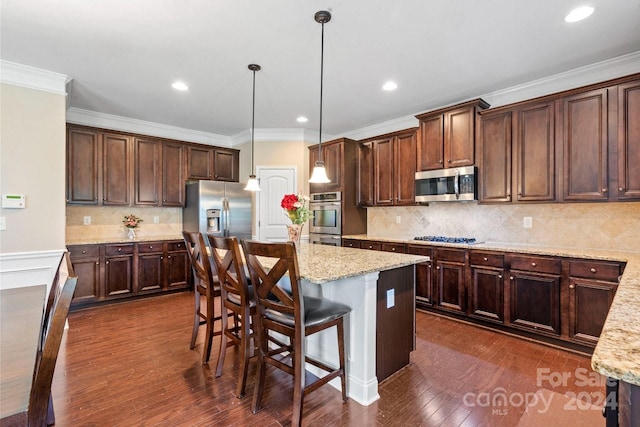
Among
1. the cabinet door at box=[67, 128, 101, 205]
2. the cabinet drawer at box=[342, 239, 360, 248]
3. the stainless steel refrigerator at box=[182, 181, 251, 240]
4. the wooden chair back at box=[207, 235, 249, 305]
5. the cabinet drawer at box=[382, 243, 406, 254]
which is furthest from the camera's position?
the stainless steel refrigerator at box=[182, 181, 251, 240]

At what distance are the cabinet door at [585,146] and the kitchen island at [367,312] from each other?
1.83 meters

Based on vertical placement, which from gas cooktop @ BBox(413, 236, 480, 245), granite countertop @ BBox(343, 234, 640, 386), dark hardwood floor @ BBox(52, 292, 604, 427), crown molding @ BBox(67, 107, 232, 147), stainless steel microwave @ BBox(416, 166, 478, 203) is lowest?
dark hardwood floor @ BBox(52, 292, 604, 427)

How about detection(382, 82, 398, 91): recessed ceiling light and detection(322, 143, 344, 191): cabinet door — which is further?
detection(322, 143, 344, 191): cabinet door

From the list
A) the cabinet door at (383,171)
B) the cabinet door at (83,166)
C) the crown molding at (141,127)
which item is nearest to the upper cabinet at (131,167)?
the cabinet door at (83,166)

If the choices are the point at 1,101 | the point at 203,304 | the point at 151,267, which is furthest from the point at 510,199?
the point at 1,101

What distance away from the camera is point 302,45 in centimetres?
273

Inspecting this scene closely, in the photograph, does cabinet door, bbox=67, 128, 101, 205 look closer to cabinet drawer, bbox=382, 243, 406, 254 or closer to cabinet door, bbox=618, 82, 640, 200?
cabinet drawer, bbox=382, 243, 406, 254

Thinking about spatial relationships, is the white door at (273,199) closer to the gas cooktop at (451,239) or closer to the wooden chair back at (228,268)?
the gas cooktop at (451,239)

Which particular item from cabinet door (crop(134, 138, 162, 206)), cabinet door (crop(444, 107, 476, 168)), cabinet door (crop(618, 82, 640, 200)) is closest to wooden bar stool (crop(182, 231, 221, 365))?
cabinet door (crop(134, 138, 162, 206))

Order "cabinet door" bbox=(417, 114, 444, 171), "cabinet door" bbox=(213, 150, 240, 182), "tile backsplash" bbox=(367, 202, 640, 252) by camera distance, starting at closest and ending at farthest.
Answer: "tile backsplash" bbox=(367, 202, 640, 252) < "cabinet door" bbox=(417, 114, 444, 171) < "cabinet door" bbox=(213, 150, 240, 182)

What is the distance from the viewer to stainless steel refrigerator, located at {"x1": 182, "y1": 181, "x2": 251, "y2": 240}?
4.83 m

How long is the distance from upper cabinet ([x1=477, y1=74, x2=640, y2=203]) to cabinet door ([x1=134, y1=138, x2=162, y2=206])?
15.0 ft

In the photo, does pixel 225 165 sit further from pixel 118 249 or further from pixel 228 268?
pixel 228 268

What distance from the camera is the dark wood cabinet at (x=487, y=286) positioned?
3.23 m
